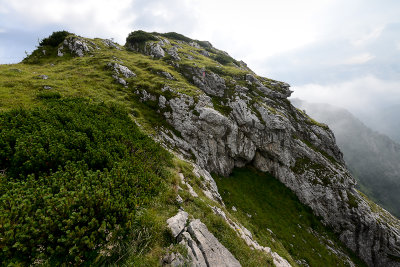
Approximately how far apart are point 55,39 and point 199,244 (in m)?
A: 74.7

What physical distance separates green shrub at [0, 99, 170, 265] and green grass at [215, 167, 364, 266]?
20.5 meters

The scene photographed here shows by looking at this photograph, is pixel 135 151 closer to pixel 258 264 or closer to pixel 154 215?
Answer: pixel 154 215

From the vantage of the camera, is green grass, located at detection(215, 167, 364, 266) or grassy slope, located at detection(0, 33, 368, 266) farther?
green grass, located at detection(215, 167, 364, 266)

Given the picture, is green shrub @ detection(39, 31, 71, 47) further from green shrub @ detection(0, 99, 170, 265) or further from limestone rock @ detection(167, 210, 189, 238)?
limestone rock @ detection(167, 210, 189, 238)

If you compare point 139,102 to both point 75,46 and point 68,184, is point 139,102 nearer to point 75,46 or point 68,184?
point 68,184

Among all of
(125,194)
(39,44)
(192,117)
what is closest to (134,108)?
(192,117)

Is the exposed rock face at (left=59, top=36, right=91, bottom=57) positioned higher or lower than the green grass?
higher

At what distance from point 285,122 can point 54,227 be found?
48656mm

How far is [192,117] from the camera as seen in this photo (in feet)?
115

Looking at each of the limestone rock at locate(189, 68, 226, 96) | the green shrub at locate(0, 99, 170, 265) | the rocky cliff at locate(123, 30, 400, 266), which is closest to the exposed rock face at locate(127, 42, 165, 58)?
the rocky cliff at locate(123, 30, 400, 266)

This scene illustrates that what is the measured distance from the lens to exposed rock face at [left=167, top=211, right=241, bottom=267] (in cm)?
830

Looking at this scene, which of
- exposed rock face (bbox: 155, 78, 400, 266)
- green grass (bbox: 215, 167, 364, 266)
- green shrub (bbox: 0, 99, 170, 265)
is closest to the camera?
green shrub (bbox: 0, 99, 170, 265)

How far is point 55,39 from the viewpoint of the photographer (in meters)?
54.3

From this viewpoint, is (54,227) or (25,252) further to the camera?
(54,227)
